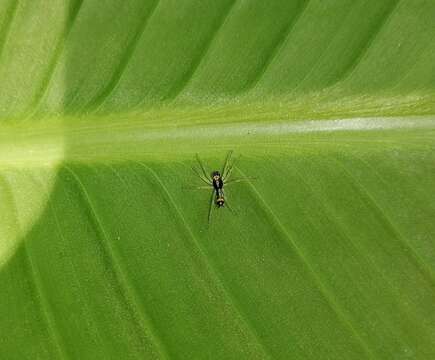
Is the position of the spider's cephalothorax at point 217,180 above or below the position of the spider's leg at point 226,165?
below

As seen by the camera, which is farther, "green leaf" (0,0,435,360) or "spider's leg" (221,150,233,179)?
"spider's leg" (221,150,233,179)

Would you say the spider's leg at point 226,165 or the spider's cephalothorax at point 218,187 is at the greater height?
the spider's leg at point 226,165

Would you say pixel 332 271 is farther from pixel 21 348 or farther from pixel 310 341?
pixel 21 348

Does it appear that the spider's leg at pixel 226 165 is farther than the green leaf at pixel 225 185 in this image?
Yes

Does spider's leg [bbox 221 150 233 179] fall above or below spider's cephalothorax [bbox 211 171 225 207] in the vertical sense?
above
